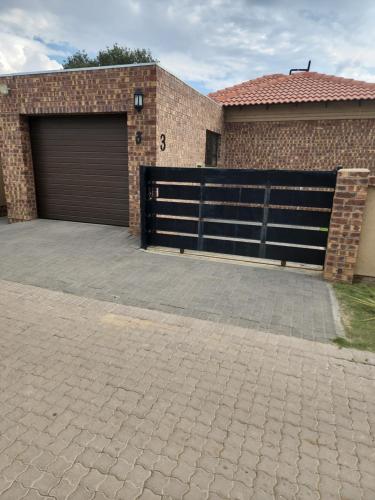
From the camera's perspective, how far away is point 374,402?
293cm

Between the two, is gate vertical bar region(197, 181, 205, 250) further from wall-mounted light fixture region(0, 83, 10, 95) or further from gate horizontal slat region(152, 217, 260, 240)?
wall-mounted light fixture region(0, 83, 10, 95)

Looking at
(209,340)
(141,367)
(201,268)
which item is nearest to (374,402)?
(209,340)

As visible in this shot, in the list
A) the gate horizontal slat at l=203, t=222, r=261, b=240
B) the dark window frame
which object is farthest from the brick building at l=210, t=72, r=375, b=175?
the gate horizontal slat at l=203, t=222, r=261, b=240

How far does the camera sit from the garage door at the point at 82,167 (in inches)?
356

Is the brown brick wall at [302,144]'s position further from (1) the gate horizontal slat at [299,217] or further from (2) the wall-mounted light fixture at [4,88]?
(2) the wall-mounted light fixture at [4,88]

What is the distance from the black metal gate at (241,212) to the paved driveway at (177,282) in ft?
1.55

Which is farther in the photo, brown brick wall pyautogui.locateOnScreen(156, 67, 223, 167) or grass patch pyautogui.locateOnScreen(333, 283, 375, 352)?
brown brick wall pyautogui.locateOnScreen(156, 67, 223, 167)

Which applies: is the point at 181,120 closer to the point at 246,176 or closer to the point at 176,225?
the point at 176,225

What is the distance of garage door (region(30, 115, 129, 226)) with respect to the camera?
9.03 metres

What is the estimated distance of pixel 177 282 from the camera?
221 inches

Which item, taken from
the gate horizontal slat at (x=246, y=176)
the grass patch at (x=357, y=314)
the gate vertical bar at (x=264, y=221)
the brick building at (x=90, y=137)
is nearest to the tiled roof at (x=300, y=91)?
the brick building at (x=90, y=137)

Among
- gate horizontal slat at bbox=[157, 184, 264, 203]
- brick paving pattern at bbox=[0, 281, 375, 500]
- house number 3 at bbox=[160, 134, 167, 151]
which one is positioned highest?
house number 3 at bbox=[160, 134, 167, 151]

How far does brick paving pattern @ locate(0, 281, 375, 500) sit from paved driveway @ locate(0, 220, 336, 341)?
483mm

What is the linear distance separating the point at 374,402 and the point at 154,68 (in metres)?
7.91
